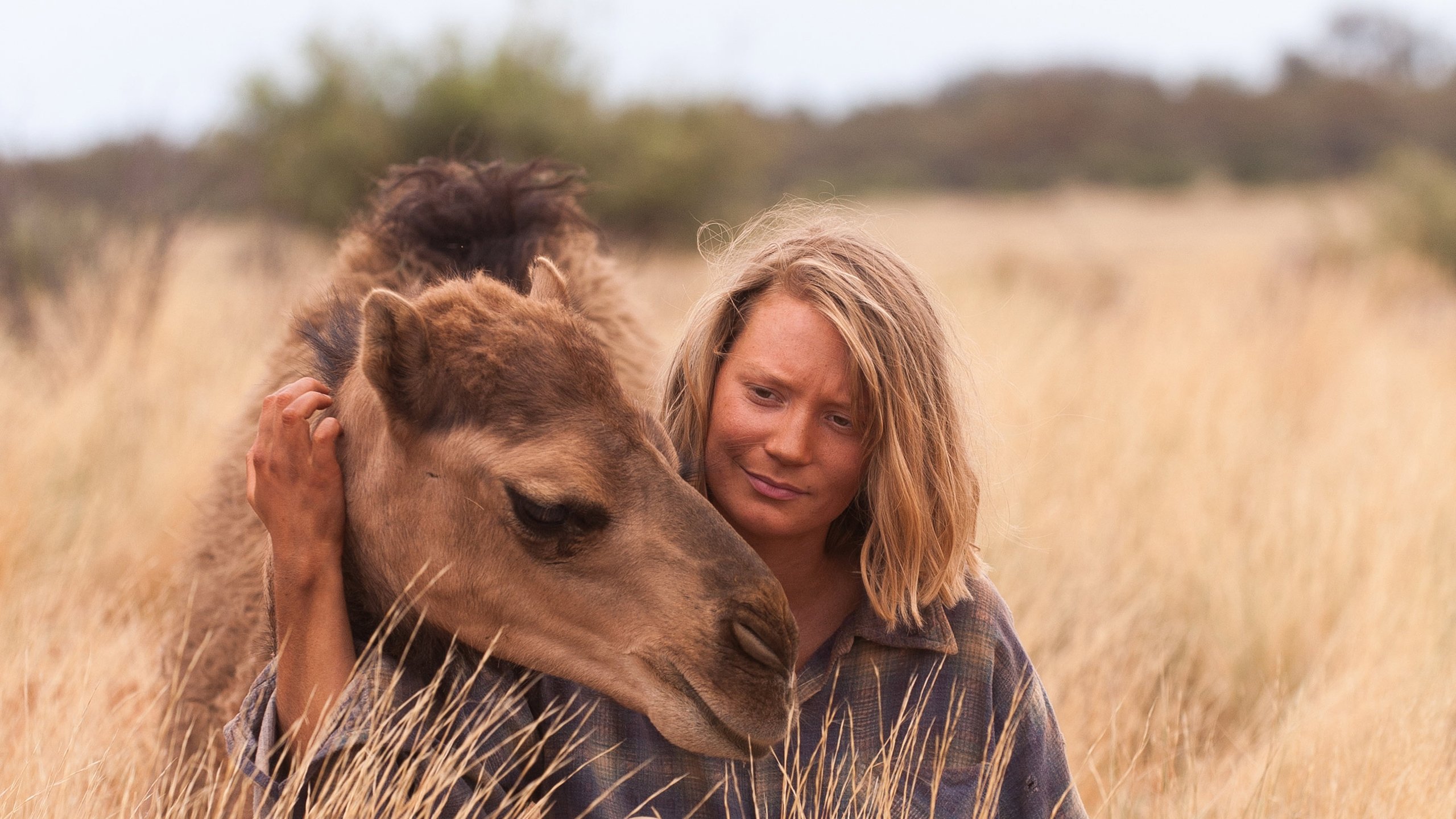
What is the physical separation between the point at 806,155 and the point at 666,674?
5918 cm

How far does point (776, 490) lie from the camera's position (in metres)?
2.93

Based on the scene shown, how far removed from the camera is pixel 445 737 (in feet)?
9.09

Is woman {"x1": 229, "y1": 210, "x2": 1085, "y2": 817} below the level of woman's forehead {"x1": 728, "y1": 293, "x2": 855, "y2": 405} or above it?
below

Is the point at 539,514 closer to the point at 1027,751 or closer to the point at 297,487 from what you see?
→ the point at 297,487

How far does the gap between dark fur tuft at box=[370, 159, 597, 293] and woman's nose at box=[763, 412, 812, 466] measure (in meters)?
1.37

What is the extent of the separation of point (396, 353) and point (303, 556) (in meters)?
0.47

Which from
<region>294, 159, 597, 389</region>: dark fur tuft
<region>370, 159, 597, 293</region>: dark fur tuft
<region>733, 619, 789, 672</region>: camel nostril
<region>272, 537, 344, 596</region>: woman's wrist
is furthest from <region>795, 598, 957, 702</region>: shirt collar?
<region>370, 159, 597, 293</region>: dark fur tuft

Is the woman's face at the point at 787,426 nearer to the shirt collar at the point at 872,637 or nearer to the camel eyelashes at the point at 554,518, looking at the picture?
the shirt collar at the point at 872,637

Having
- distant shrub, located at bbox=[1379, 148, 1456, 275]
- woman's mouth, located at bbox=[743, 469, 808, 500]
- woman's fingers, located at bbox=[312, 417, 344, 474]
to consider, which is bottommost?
woman's fingers, located at bbox=[312, 417, 344, 474]

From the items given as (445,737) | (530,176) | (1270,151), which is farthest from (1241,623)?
(1270,151)

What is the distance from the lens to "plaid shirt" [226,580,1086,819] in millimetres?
2818

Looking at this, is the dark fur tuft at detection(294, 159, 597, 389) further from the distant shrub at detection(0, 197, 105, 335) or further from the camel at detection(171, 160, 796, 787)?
the distant shrub at detection(0, 197, 105, 335)

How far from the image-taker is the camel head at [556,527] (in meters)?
2.47

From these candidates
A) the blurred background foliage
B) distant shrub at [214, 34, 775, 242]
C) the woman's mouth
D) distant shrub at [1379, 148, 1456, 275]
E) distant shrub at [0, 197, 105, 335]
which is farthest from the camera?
distant shrub at [214, 34, 775, 242]
